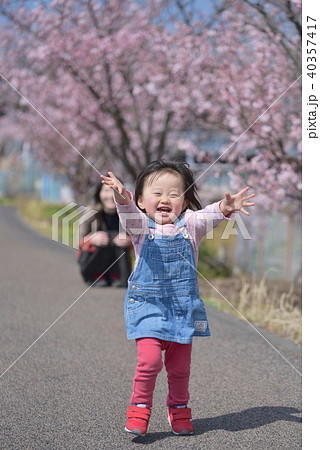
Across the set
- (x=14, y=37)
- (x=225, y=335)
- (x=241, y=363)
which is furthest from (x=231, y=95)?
(x=14, y=37)

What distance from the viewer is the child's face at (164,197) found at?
3.45 metres

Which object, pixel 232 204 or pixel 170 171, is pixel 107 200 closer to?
pixel 170 171

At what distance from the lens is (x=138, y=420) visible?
332 cm

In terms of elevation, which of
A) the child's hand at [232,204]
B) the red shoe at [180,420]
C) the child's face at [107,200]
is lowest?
the red shoe at [180,420]

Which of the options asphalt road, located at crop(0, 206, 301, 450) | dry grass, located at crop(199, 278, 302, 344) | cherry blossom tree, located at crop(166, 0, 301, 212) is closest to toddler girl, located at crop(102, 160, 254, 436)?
asphalt road, located at crop(0, 206, 301, 450)

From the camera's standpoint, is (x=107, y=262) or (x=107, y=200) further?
(x=107, y=262)

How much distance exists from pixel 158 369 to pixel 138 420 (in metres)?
0.26

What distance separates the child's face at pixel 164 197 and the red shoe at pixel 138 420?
926mm

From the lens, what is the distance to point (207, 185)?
1226cm

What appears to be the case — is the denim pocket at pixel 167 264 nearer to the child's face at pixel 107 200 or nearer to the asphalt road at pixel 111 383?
the asphalt road at pixel 111 383

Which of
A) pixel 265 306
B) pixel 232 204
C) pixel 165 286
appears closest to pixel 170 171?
pixel 232 204

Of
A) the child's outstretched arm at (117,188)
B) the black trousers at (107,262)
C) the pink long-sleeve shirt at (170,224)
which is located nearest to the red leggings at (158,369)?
the pink long-sleeve shirt at (170,224)

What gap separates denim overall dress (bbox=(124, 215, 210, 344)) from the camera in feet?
11.1

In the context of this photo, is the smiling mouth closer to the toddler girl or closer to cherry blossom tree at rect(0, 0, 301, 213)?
the toddler girl
